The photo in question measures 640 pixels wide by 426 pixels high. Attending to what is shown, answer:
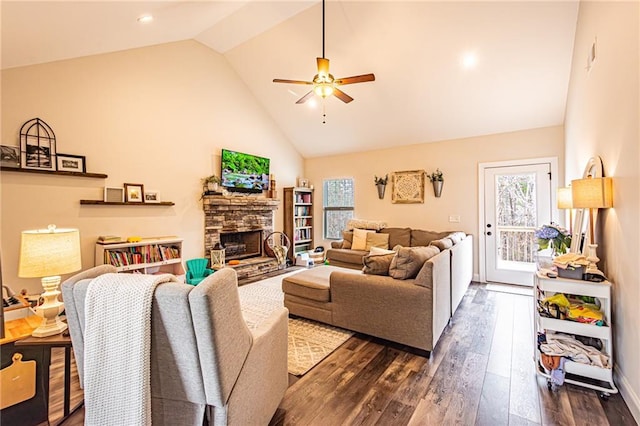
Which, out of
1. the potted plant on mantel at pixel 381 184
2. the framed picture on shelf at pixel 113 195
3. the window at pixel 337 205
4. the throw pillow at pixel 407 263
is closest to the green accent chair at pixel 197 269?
the framed picture on shelf at pixel 113 195

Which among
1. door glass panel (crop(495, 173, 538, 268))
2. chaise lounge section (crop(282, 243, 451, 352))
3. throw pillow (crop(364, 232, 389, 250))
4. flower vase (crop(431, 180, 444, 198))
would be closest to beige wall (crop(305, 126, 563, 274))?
flower vase (crop(431, 180, 444, 198))

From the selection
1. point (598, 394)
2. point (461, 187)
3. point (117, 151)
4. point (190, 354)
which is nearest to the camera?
point (190, 354)

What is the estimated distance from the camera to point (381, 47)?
4180 millimetres

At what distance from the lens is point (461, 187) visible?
5355 millimetres

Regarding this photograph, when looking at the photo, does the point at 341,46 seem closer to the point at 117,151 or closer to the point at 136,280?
the point at 117,151

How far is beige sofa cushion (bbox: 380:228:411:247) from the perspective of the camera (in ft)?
18.1

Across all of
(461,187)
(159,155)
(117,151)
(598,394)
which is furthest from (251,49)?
Answer: (598,394)

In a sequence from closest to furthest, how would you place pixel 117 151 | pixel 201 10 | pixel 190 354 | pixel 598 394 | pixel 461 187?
pixel 190 354
pixel 598 394
pixel 201 10
pixel 117 151
pixel 461 187

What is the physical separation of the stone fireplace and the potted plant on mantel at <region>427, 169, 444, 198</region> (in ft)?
10.7

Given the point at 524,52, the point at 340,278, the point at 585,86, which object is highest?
the point at 524,52

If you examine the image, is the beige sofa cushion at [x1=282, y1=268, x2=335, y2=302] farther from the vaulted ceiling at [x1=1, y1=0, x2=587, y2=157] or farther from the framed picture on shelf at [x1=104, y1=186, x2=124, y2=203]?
the vaulted ceiling at [x1=1, y1=0, x2=587, y2=157]

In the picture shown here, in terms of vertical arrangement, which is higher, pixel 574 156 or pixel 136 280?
pixel 574 156

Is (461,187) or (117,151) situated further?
(461,187)

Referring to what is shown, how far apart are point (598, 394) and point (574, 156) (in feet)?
9.60
